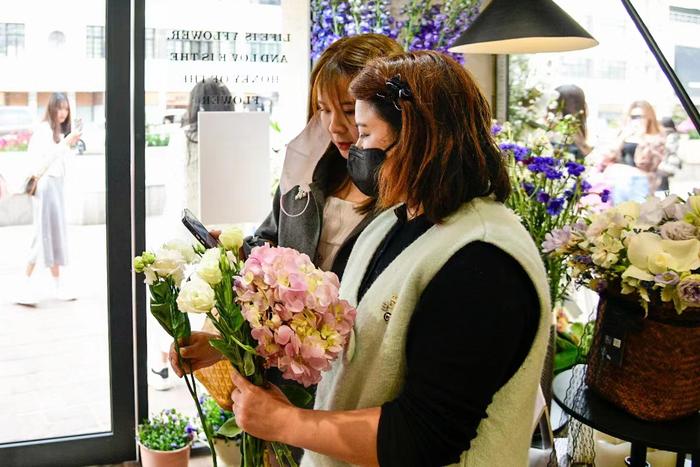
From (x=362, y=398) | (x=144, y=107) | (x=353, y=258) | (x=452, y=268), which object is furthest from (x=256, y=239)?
(x=144, y=107)

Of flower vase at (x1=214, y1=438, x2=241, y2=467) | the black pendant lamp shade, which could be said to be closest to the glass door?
flower vase at (x1=214, y1=438, x2=241, y2=467)

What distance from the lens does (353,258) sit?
1497mm

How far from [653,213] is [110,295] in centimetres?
230

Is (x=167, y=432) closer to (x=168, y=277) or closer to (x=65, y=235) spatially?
(x=65, y=235)

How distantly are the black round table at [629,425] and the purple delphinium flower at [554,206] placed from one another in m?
0.90

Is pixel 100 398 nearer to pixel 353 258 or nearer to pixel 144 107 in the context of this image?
pixel 144 107

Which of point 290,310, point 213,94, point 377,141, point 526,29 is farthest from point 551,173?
point 290,310

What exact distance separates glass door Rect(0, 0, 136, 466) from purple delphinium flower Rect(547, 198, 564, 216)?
1.68 metres

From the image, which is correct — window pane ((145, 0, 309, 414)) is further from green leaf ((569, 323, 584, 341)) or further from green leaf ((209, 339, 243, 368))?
green leaf ((209, 339, 243, 368))

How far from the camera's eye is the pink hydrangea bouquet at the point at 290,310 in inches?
44.7

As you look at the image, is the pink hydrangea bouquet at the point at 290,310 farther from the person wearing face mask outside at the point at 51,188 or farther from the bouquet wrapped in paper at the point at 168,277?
the person wearing face mask outside at the point at 51,188

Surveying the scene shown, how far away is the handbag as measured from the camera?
123 inches

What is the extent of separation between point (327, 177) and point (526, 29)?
725mm

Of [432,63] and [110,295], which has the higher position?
[432,63]
